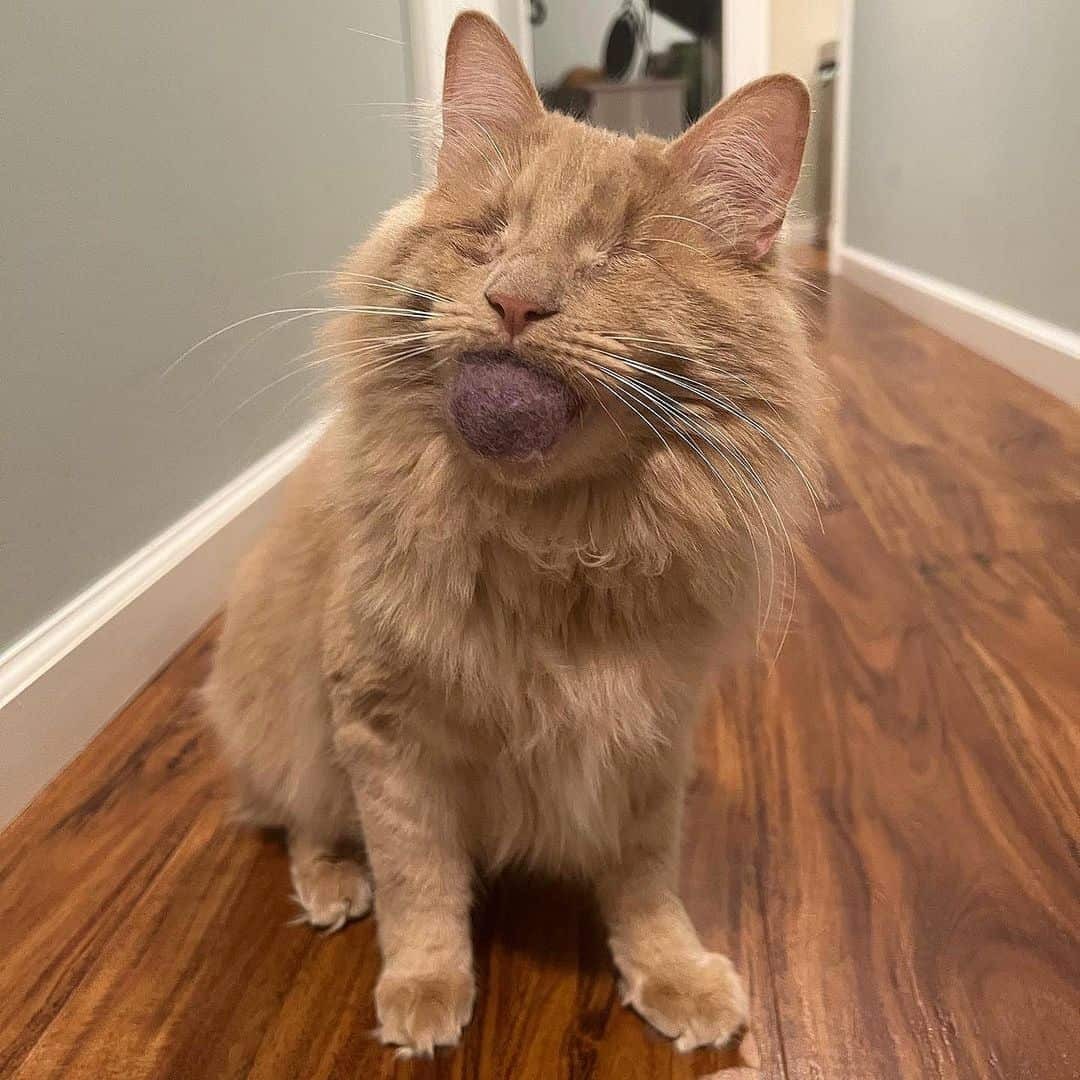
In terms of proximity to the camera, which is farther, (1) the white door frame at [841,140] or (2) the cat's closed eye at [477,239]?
(1) the white door frame at [841,140]

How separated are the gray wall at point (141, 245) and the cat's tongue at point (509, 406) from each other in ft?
1.12

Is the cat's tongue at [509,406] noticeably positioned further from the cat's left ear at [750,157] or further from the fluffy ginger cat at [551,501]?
the cat's left ear at [750,157]

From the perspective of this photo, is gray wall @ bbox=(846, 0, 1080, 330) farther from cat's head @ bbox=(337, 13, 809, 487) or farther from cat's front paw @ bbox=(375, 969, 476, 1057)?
cat's front paw @ bbox=(375, 969, 476, 1057)

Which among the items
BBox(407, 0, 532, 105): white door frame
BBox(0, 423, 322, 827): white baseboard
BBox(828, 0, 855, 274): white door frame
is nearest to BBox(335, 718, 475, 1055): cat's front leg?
BBox(0, 423, 322, 827): white baseboard

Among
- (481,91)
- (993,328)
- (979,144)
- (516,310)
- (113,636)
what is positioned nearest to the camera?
(516,310)

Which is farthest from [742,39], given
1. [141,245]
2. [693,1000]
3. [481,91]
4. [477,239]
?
[693,1000]

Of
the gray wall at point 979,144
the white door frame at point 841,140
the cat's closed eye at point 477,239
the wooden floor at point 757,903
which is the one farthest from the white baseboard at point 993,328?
the cat's closed eye at point 477,239

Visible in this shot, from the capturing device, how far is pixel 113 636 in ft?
4.47

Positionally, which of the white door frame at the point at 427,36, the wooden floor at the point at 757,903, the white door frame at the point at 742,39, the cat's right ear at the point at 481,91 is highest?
the white door frame at the point at 742,39

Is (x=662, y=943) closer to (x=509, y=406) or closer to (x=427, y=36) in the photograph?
(x=509, y=406)

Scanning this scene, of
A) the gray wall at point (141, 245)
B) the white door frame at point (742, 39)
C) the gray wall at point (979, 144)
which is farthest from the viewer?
the white door frame at point (742, 39)

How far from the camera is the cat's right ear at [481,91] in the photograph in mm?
803

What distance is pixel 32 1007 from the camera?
0.91 metres

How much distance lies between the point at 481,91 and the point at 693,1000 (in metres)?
0.87
